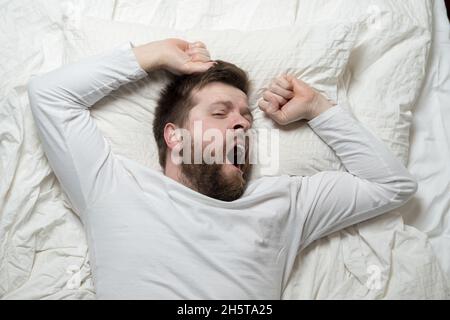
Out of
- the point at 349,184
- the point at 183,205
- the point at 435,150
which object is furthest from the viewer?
the point at 435,150

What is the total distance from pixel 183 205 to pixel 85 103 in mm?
393

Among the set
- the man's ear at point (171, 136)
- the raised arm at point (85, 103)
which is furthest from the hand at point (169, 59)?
the man's ear at point (171, 136)

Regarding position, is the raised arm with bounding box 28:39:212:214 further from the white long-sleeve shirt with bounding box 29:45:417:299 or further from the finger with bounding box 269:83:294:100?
the finger with bounding box 269:83:294:100

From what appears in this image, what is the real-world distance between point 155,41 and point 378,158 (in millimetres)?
708

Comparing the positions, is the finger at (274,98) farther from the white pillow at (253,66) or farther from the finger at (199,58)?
the finger at (199,58)

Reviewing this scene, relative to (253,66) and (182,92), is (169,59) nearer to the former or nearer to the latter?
(182,92)

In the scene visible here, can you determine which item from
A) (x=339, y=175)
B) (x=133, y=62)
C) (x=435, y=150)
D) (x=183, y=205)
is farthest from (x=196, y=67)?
(x=435, y=150)

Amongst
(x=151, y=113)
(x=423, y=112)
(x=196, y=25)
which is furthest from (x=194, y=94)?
(x=423, y=112)

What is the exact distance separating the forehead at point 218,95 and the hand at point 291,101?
0.29 feet

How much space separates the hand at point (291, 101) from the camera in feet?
4.53

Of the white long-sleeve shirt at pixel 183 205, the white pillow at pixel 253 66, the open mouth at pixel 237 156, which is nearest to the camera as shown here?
the white long-sleeve shirt at pixel 183 205

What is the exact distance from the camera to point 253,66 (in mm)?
1468

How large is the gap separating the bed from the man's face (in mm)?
304
